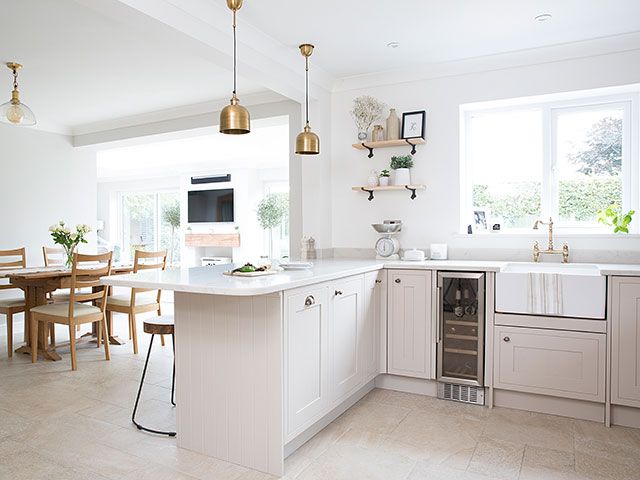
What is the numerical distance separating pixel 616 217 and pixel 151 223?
8.85 m

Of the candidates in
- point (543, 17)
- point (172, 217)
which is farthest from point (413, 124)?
point (172, 217)

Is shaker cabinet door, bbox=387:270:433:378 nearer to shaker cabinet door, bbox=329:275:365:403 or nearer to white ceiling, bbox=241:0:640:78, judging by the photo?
shaker cabinet door, bbox=329:275:365:403

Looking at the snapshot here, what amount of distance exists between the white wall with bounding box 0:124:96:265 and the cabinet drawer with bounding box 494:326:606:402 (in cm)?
560

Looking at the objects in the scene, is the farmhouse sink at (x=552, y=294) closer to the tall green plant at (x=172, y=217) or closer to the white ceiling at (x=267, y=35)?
the white ceiling at (x=267, y=35)

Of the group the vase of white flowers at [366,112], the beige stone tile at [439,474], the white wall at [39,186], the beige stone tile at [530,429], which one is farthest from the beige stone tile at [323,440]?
the white wall at [39,186]

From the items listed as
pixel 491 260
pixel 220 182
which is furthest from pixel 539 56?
pixel 220 182

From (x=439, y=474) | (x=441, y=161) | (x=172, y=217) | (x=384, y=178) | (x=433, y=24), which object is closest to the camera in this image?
(x=439, y=474)

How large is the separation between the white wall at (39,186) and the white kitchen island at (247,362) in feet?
14.5

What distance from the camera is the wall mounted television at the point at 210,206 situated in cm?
911

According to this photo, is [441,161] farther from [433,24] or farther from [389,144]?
[433,24]

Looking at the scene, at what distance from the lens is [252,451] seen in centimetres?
230

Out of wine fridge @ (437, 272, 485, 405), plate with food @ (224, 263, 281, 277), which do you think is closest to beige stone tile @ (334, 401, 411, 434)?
wine fridge @ (437, 272, 485, 405)

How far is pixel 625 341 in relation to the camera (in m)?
2.77

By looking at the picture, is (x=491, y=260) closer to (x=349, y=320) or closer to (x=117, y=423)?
(x=349, y=320)
